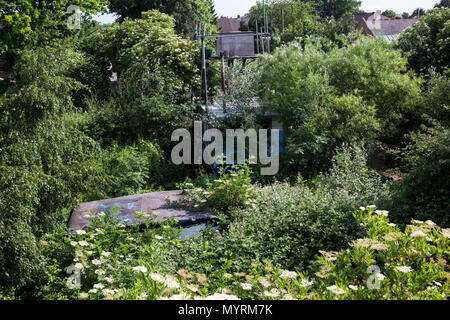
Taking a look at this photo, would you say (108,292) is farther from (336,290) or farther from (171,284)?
(336,290)

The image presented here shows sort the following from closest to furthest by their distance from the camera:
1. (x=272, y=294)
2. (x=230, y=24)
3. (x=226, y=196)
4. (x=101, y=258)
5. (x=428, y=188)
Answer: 1. (x=272, y=294)
2. (x=101, y=258)
3. (x=428, y=188)
4. (x=226, y=196)
5. (x=230, y=24)

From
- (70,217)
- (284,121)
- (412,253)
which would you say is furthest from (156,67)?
(412,253)

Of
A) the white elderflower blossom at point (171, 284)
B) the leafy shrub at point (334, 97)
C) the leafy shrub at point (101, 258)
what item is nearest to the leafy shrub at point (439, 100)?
the leafy shrub at point (334, 97)

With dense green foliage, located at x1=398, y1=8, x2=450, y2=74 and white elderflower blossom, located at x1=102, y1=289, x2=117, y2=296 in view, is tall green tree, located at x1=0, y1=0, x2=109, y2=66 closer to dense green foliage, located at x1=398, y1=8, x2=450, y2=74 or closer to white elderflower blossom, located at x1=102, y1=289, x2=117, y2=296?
dense green foliage, located at x1=398, y1=8, x2=450, y2=74

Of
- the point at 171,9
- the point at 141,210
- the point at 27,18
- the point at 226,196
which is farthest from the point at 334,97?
the point at 171,9

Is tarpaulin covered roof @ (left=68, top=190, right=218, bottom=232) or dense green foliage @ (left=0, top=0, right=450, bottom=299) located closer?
dense green foliage @ (left=0, top=0, right=450, bottom=299)

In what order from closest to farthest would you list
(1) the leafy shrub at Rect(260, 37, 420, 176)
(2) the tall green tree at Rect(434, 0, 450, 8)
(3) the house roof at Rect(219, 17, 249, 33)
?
1. (1) the leafy shrub at Rect(260, 37, 420, 176)
2. (2) the tall green tree at Rect(434, 0, 450, 8)
3. (3) the house roof at Rect(219, 17, 249, 33)

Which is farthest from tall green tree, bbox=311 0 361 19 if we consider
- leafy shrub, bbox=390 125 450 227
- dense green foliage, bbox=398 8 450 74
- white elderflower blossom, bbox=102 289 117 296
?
white elderflower blossom, bbox=102 289 117 296

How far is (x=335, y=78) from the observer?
1080 centimetres

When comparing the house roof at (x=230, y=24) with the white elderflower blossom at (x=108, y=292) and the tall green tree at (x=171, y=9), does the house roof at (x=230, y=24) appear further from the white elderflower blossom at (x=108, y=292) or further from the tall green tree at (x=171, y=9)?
the white elderflower blossom at (x=108, y=292)

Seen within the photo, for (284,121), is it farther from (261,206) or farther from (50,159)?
(50,159)

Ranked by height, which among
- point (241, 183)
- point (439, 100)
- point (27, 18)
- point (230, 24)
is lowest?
point (241, 183)

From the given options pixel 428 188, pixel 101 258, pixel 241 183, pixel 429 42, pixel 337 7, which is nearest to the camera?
pixel 101 258

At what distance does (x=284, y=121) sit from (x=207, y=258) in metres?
5.44
